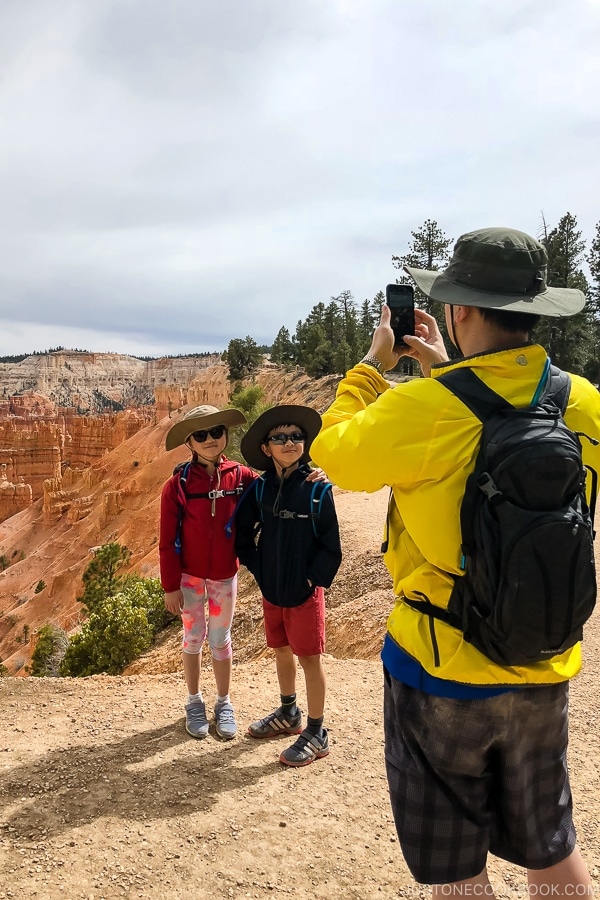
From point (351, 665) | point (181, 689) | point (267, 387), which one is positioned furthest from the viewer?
point (267, 387)

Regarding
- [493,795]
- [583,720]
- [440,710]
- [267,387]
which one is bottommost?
[583,720]

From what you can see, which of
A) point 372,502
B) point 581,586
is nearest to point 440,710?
point 581,586

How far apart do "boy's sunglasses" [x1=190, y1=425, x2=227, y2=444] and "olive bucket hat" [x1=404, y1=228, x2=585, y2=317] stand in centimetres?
263

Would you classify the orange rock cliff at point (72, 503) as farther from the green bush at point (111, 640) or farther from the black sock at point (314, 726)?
the black sock at point (314, 726)

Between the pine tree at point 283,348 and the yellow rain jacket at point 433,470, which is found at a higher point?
the pine tree at point 283,348

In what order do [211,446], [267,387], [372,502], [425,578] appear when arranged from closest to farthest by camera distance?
[425,578]
[211,446]
[372,502]
[267,387]

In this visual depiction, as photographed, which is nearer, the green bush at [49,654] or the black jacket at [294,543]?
the black jacket at [294,543]

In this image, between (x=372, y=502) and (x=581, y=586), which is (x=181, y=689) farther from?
(x=372, y=502)

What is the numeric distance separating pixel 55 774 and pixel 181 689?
1.53m

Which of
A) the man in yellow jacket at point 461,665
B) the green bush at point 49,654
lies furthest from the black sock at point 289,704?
the green bush at point 49,654

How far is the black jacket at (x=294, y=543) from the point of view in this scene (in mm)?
3916

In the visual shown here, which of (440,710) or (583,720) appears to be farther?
(583,720)

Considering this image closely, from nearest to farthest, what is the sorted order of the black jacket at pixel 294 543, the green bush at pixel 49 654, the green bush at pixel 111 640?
the black jacket at pixel 294 543, the green bush at pixel 111 640, the green bush at pixel 49 654

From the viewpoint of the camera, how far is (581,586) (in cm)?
164
